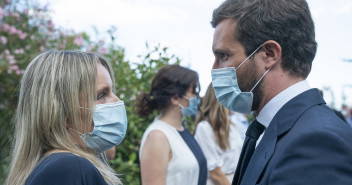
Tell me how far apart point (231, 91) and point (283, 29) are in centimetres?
44

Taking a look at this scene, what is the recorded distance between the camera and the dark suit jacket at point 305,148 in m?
1.46

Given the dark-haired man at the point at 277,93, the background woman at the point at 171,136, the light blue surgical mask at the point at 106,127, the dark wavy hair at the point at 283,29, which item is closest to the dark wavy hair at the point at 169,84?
the background woman at the point at 171,136

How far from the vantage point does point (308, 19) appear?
6.46 feet

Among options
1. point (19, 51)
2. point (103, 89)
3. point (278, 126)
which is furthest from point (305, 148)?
point (19, 51)

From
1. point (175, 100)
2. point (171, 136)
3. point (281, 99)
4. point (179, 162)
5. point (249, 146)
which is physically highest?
point (281, 99)

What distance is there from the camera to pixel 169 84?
4.00 m

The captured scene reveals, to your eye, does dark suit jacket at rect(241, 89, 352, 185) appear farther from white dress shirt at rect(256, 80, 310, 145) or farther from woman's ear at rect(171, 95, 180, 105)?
woman's ear at rect(171, 95, 180, 105)

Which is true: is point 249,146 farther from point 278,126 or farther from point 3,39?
point 3,39

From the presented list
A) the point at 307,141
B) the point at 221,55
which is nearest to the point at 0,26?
the point at 221,55

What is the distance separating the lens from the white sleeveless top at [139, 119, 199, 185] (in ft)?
11.5

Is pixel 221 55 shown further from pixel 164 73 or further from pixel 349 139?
pixel 164 73

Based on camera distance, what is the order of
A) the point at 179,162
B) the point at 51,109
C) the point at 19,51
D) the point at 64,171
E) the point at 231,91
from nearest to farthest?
the point at 64,171 → the point at 51,109 → the point at 231,91 → the point at 179,162 → the point at 19,51

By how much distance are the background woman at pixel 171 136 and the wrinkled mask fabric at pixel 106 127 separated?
0.97 metres

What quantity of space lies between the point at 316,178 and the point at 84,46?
5409 millimetres
